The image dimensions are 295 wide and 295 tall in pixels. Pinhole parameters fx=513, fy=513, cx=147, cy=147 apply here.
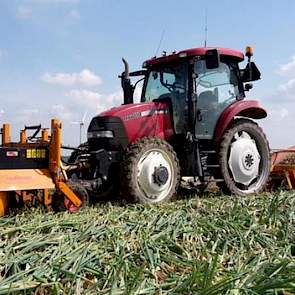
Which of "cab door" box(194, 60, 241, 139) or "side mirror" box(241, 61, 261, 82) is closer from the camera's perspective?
"cab door" box(194, 60, 241, 139)

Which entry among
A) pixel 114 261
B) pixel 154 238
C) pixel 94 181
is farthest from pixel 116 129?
pixel 114 261

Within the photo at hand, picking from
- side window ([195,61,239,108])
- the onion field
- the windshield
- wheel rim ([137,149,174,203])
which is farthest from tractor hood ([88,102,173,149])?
the onion field

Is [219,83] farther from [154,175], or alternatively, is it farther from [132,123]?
[154,175]

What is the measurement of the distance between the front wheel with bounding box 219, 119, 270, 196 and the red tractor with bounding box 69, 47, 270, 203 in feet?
0.05

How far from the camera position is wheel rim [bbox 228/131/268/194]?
Answer: 26.1 feet

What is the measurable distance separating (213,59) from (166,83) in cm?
111

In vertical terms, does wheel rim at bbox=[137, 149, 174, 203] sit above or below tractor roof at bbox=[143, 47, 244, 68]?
below

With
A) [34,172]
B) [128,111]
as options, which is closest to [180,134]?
[128,111]

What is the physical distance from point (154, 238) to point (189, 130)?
3.73 meters

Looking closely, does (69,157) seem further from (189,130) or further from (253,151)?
(253,151)

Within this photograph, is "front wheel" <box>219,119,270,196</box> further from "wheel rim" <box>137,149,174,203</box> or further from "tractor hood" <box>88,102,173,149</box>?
"wheel rim" <box>137,149,174,203</box>

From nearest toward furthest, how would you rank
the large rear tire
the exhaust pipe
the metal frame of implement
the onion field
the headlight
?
the onion field → the metal frame of implement → the large rear tire → the headlight → the exhaust pipe

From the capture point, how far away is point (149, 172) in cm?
680

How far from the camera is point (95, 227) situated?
446cm
